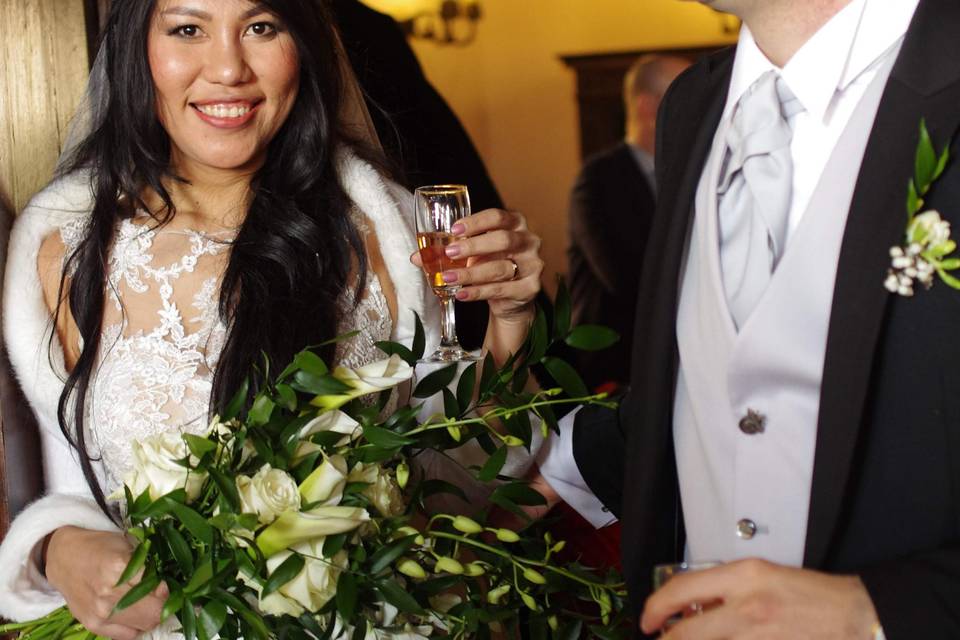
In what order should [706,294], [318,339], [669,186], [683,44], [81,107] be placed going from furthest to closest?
[683,44]
[81,107]
[318,339]
[669,186]
[706,294]

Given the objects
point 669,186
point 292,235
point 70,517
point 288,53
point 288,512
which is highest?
point 288,53

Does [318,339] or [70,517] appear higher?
[318,339]

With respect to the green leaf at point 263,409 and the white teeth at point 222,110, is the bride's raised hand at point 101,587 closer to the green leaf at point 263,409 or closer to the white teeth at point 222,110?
the green leaf at point 263,409

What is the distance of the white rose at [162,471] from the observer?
62.9 inches

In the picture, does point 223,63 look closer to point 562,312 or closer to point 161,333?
point 161,333

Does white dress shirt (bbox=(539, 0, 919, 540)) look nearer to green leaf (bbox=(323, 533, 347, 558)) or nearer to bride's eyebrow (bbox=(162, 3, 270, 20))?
green leaf (bbox=(323, 533, 347, 558))

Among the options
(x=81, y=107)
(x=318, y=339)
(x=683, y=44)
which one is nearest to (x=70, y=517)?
(x=318, y=339)

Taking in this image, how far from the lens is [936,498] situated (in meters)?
1.31

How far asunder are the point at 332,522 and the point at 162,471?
24 cm

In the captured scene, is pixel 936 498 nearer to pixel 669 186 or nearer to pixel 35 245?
pixel 669 186

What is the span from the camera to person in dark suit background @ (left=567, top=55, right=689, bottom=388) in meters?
6.53

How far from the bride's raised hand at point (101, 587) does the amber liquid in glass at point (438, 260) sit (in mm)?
627

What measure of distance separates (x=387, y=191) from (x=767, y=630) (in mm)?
1329

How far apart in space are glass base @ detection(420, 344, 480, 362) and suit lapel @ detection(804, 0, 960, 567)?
76cm
